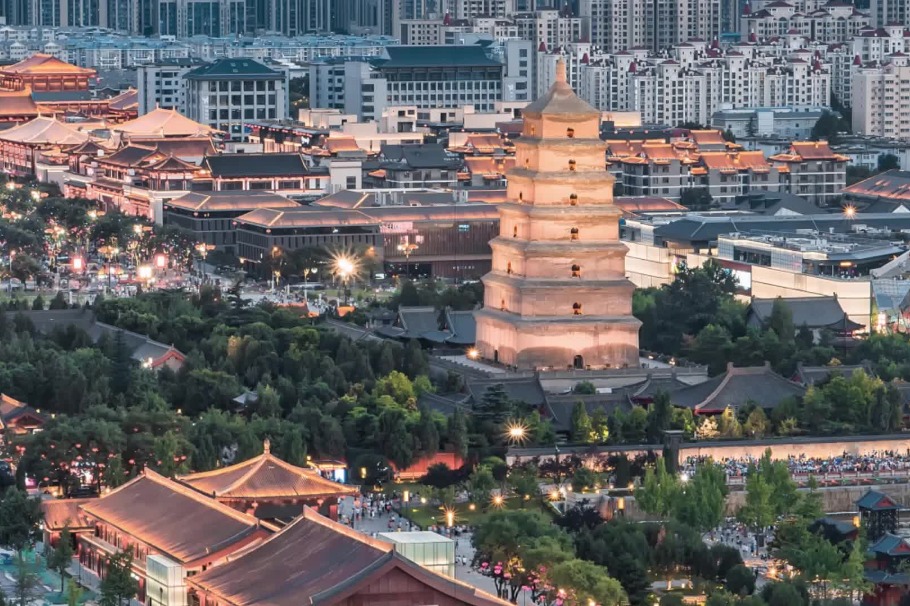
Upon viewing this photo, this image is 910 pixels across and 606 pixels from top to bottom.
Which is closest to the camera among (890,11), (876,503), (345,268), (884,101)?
(876,503)

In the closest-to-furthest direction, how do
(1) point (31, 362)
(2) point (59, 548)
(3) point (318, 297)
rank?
(2) point (59, 548)
(1) point (31, 362)
(3) point (318, 297)

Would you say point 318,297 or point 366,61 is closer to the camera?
point 318,297

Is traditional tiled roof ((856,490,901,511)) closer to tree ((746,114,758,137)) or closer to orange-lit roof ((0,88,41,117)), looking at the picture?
tree ((746,114,758,137))

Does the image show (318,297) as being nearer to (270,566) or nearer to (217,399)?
(217,399)

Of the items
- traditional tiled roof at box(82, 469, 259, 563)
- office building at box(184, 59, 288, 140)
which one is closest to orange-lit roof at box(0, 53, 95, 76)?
office building at box(184, 59, 288, 140)

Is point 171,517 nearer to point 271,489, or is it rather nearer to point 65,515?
point 271,489

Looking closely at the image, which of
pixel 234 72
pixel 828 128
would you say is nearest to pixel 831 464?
pixel 828 128

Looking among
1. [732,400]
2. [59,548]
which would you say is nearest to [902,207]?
[732,400]
